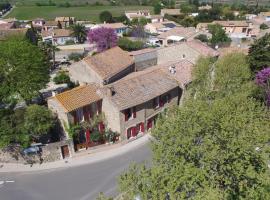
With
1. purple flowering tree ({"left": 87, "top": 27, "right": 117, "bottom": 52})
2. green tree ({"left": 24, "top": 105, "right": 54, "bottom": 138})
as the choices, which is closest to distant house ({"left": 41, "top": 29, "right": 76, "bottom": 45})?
purple flowering tree ({"left": 87, "top": 27, "right": 117, "bottom": 52})

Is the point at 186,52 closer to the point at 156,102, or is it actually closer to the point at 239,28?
the point at 156,102

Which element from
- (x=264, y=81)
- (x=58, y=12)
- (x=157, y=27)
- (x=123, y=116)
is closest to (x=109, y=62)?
(x=123, y=116)

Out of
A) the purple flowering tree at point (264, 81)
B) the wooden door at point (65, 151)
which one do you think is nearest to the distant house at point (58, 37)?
the wooden door at point (65, 151)

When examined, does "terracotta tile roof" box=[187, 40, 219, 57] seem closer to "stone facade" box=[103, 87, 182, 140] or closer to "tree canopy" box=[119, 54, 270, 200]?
"stone facade" box=[103, 87, 182, 140]

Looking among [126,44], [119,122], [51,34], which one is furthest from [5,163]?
[51,34]

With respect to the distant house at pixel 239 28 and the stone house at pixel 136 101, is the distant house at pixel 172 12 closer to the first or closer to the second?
the distant house at pixel 239 28

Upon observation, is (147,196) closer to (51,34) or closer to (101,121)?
(101,121)
